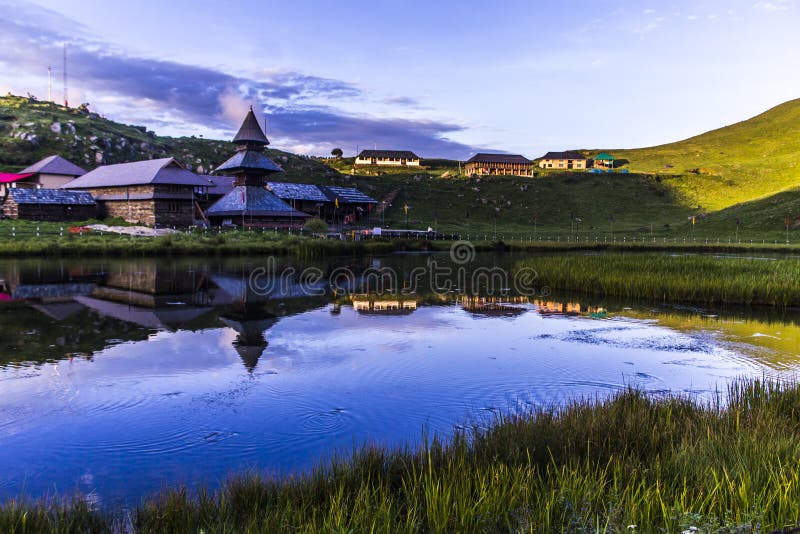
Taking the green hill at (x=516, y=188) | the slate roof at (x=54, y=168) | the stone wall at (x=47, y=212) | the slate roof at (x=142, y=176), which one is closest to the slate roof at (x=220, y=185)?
the slate roof at (x=142, y=176)

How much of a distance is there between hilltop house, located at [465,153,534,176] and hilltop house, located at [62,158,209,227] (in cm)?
8395

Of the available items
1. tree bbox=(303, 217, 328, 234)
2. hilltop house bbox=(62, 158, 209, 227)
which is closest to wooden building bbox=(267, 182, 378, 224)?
tree bbox=(303, 217, 328, 234)

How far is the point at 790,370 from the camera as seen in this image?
1486 cm

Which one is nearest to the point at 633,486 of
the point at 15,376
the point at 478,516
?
the point at 478,516

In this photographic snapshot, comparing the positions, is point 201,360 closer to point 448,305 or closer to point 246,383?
point 246,383

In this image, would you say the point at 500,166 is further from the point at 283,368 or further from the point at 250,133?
the point at 283,368

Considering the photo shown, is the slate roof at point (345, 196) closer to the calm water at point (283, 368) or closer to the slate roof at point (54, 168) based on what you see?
the slate roof at point (54, 168)

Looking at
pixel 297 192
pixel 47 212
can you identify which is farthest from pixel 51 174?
pixel 297 192

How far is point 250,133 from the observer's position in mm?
73188

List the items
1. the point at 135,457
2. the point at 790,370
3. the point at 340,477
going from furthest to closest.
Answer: the point at 790,370 < the point at 135,457 < the point at 340,477

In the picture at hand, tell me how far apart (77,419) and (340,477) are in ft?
21.0

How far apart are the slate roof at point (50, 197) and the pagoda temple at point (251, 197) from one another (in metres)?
13.6

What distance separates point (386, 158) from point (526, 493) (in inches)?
5858

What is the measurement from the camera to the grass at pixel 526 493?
18.7 ft
